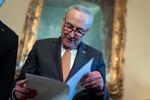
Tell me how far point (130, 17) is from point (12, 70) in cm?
174

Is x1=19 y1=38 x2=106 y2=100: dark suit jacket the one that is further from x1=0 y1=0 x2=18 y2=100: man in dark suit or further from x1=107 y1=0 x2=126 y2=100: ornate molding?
x1=107 y1=0 x2=126 y2=100: ornate molding

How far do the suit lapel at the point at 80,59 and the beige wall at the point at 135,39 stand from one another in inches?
49.4

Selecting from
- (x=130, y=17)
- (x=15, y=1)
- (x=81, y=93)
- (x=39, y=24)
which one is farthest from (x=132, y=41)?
(x=81, y=93)

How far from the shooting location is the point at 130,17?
3.23 meters

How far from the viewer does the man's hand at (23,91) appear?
5.24ft

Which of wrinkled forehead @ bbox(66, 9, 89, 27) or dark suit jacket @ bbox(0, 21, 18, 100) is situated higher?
wrinkled forehead @ bbox(66, 9, 89, 27)

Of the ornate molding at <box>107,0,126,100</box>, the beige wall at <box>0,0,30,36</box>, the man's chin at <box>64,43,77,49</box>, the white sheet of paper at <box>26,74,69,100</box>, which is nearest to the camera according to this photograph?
the white sheet of paper at <box>26,74,69,100</box>

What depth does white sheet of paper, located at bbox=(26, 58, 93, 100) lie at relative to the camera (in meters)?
1.50

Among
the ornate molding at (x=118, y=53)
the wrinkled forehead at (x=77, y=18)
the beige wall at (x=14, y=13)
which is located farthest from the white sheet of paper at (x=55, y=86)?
the beige wall at (x=14, y=13)

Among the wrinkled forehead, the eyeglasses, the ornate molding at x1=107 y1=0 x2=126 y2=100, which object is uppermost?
the wrinkled forehead

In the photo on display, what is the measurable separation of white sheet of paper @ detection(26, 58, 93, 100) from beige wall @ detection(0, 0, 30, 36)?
174 cm

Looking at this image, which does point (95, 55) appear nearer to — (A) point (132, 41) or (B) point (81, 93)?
(B) point (81, 93)

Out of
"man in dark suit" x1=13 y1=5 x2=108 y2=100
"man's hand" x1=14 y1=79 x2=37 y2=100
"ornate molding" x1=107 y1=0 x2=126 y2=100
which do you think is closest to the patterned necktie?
"man in dark suit" x1=13 y1=5 x2=108 y2=100

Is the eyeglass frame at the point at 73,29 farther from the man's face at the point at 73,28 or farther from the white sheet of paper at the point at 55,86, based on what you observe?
the white sheet of paper at the point at 55,86
